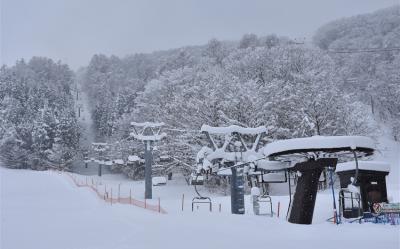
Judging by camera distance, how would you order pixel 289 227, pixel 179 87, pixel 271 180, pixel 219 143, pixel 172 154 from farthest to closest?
pixel 179 87 → pixel 172 154 → pixel 219 143 → pixel 271 180 → pixel 289 227

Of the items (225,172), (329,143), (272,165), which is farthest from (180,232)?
(225,172)

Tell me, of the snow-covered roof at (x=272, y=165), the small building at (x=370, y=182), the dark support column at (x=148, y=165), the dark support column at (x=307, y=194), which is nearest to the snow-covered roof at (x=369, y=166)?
the small building at (x=370, y=182)

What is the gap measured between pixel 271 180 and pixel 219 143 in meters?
25.2

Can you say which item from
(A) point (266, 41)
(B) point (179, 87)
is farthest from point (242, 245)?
(A) point (266, 41)

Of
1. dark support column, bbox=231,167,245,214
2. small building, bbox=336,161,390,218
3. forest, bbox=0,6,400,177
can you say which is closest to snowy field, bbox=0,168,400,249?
small building, bbox=336,161,390,218

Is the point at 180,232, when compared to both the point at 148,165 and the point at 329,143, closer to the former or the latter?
the point at 329,143

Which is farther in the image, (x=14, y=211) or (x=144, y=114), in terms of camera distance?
(x=144, y=114)

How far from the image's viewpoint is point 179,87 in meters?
63.2

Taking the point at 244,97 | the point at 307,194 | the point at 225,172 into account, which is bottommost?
the point at 307,194

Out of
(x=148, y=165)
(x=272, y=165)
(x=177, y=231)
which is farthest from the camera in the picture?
(x=148, y=165)

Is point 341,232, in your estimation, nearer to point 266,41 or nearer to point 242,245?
point 242,245

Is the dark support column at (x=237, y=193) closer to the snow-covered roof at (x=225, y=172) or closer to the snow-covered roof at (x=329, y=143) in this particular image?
the snow-covered roof at (x=225, y=172)

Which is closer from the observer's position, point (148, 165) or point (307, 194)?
point (307, 194)

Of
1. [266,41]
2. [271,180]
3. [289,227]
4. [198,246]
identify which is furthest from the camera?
[266,41]
